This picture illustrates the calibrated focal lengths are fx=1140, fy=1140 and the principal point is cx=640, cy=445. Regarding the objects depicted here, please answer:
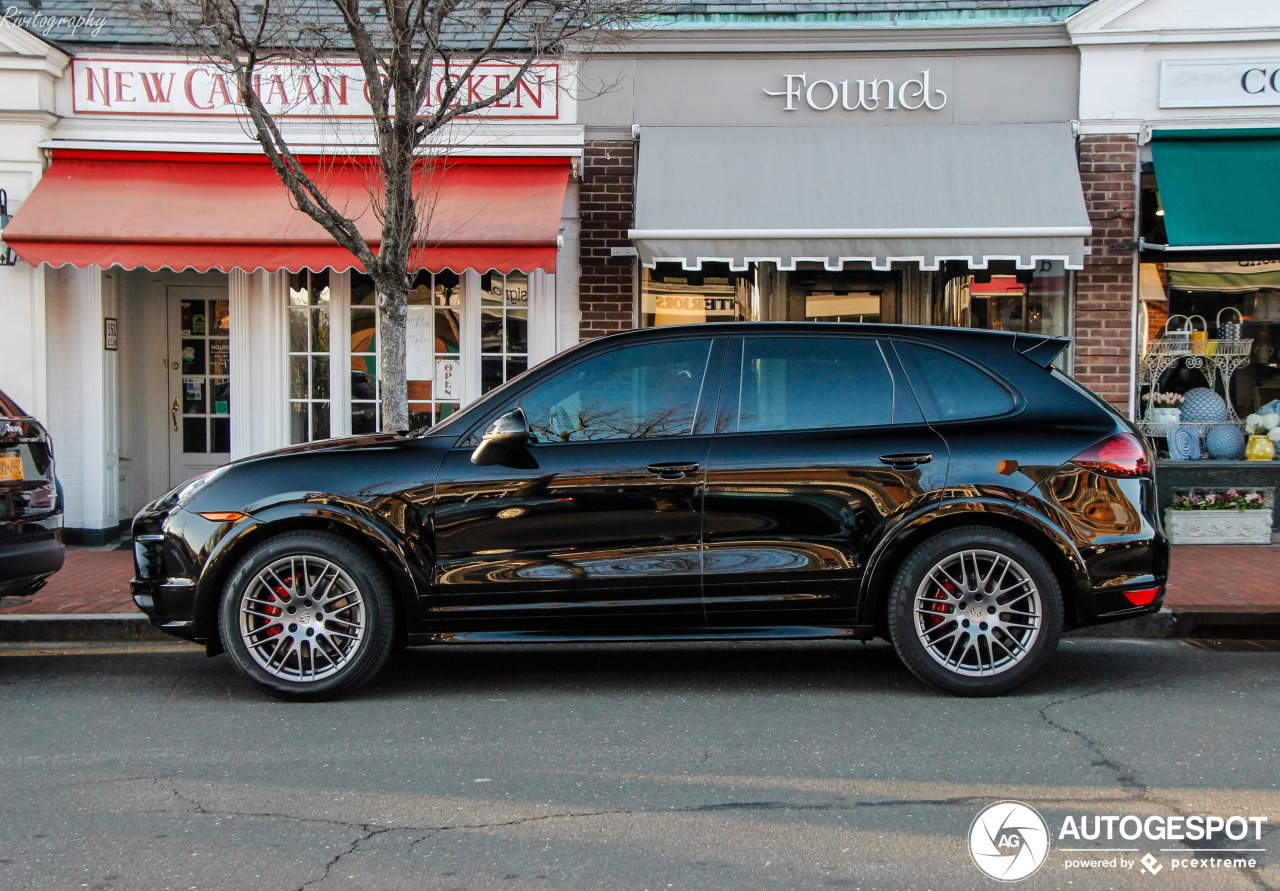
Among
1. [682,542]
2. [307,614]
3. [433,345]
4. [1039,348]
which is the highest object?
[433,345]

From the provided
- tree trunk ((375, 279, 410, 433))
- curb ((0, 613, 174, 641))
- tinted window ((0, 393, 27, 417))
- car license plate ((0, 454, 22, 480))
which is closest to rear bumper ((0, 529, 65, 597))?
car license plate ((0, 454, 22, 480))

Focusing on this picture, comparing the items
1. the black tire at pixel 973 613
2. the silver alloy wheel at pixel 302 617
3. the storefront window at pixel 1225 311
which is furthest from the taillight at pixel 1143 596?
the storefront window at pixel 1225 311

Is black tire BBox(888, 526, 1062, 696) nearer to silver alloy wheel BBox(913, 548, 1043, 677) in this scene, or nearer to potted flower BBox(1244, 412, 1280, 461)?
silver alloy wheel BBox(913, 548, 1043, 677)

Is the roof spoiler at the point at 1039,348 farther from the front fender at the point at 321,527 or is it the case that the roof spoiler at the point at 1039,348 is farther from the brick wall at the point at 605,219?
the brick wall at the point at 605,219

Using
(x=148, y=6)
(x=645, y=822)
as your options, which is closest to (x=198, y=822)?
(x=645, y=822)

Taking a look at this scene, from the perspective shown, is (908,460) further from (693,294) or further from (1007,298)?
(1007,298)

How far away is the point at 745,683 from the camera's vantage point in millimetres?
5625

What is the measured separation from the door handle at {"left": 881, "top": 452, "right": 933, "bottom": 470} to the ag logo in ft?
5.61

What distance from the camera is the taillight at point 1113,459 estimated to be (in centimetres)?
520

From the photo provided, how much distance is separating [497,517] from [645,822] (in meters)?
1.81

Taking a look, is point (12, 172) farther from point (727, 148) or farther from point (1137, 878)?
point (1137, 878)

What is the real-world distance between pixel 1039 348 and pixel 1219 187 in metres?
5.34

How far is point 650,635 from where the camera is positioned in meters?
5.29

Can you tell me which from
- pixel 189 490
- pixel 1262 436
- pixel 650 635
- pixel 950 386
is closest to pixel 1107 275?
pixel 1262 436
